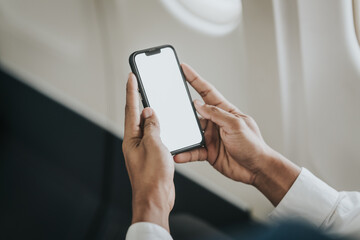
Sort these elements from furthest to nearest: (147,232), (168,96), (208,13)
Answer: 1. (208,13)
2. (168,96)
3. (147,232)

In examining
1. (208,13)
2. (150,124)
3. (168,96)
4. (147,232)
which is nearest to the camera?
(147,232)

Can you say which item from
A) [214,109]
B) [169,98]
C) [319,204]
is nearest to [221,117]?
[214,109]

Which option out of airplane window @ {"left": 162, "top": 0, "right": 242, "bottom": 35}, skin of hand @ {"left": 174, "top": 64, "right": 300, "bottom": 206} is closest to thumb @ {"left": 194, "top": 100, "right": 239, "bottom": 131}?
skin of hand @ {"left": 174, "top": 64, "right": 300, "bottom": 206}

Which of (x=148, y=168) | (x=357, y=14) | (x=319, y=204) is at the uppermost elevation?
(x=357, y=14)

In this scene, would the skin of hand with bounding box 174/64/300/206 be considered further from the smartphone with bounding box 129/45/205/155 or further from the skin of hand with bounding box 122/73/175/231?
the skin of hand with bounding box 122/73/175/231

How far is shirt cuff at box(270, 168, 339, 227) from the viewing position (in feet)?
2.14

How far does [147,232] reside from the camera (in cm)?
50

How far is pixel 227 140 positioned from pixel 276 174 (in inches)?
4.3

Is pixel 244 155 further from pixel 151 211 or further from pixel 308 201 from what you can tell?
pixel 151 211

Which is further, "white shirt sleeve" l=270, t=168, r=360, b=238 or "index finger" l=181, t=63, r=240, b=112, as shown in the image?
"index finger" l=181, t=63, r=240, b=112

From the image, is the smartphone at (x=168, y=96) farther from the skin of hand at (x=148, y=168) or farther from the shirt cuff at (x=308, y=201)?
the shirt cuff at (x=308, y=201)

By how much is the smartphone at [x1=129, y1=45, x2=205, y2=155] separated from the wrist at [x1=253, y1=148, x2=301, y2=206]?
142mm

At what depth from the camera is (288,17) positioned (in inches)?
30.3

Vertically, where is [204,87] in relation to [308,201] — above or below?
above
